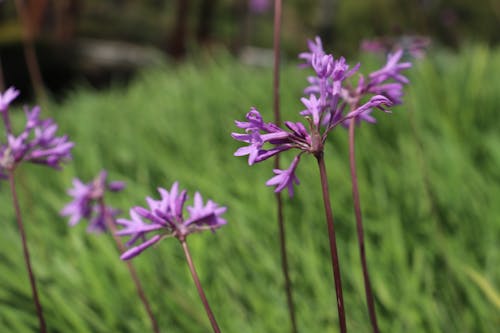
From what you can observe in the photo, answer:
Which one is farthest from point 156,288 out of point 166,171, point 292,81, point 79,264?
point 292,81

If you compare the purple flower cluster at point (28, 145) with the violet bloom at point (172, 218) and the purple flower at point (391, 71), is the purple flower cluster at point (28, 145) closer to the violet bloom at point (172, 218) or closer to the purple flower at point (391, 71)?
the violet bloom at point (172, 218)

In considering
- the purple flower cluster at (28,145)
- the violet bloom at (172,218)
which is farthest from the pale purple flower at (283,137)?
the purple flower cluster at (28,145)

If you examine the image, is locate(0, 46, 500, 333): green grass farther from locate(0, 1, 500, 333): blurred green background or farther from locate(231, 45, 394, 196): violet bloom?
locate(231, 45, 394, 196): violet bloom

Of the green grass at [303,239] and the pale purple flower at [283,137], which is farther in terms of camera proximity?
the green grass at [303,239]

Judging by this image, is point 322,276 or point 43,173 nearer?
point 322,276

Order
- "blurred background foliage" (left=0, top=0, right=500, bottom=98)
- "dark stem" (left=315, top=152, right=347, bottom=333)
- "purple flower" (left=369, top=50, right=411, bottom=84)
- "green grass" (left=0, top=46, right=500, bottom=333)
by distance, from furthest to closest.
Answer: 1. "blurred background foliage" (left=0, top=0, right=500, bottom=98)
2. "green grass" (left=0, top=46, right=500, bottom=333)
3. "purple flower" (left=369, top=50, right=411, bottom=84)
4. "dark stem" (left=315, top=152, right=347, bottom=333)

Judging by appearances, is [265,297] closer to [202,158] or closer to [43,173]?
[202,158]

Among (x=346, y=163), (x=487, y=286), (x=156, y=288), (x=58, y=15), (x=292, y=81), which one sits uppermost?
(x=58, y=15)

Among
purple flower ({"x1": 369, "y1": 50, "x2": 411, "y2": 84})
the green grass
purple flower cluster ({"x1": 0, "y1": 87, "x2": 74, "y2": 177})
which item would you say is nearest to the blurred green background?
the green grass
